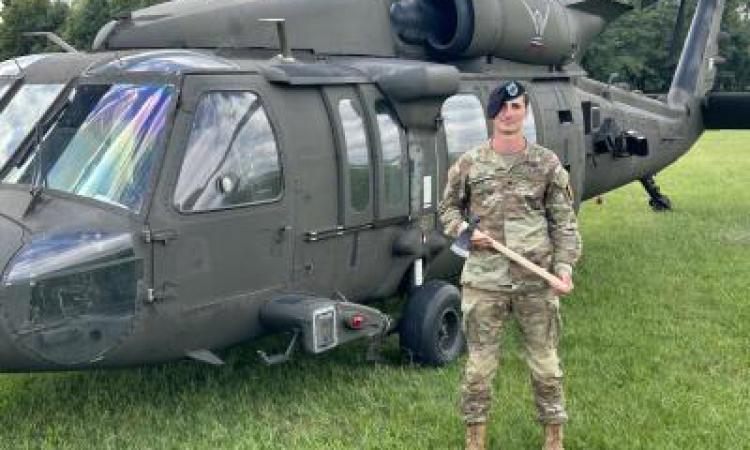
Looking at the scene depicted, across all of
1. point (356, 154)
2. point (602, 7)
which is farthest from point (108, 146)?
point (602, 7)

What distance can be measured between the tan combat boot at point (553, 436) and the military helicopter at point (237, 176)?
1381mm

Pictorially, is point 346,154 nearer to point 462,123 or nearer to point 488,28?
point 462,123

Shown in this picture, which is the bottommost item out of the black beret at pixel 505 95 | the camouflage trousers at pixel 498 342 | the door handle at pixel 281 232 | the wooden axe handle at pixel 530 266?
the camouflage trousers at pixel 498 342

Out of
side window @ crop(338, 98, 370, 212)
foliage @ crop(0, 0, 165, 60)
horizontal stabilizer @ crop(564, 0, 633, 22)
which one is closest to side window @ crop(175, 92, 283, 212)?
side window @ crop(338, 98, 370, 212)

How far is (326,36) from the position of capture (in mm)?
A: 6648

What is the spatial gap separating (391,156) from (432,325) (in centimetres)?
119

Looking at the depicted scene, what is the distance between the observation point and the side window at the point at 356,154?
596cm

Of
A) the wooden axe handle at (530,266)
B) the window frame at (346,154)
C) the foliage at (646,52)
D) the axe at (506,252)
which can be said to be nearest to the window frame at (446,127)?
the window frame at (346,154)

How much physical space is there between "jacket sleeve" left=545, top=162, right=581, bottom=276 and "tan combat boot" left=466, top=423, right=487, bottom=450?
893 mm

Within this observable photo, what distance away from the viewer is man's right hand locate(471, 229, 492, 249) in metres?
4.43

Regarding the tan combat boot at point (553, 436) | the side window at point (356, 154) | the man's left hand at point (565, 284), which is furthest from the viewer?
the side window at point (356, 154)

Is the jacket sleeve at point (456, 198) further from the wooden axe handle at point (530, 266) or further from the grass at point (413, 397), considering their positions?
the grass at point (413, 397)

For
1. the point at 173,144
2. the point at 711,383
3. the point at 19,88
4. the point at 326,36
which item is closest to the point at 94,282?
the point at 173,144

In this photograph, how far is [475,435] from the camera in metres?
4.66
